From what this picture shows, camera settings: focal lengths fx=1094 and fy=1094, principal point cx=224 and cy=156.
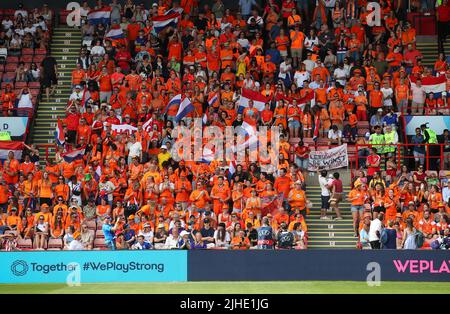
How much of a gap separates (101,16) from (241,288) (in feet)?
55.5

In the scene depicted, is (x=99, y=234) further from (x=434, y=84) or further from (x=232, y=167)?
(x=434, y=84)

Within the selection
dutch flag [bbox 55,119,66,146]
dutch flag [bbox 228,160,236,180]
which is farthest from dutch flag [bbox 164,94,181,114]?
dutch flag [bbox 55,119,66,146]

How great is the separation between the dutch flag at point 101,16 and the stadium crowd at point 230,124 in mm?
196

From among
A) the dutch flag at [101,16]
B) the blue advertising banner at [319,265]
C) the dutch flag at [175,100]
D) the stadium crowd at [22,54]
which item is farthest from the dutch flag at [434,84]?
the stadium crowd at [22,54]

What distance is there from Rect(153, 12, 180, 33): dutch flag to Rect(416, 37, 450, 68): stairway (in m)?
9.45

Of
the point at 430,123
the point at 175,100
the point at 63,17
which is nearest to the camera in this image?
the point at 175,100

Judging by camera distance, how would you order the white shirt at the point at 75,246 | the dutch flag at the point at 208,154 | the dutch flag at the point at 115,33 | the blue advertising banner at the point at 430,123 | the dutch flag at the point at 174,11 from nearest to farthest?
the white shirt at the point at 75,246, the dutch flag at the point at 208,154, the blue advertising banner at the point at 430,123, the dutch flag at the point at 115,33, the dutch flag at the point at 174,11

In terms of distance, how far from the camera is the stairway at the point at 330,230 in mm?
34031

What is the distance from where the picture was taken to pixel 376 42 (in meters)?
40.3

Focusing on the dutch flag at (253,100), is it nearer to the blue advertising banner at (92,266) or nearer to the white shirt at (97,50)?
the white shirt at (97,50)

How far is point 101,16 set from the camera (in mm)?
42250

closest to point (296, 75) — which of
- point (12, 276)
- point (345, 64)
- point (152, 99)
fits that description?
point (345, 64)

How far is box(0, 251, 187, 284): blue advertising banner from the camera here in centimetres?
3069

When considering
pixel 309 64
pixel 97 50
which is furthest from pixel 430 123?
pixel 97 50
